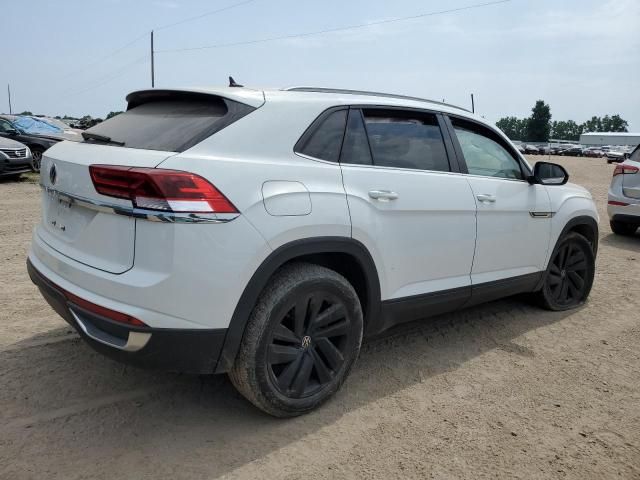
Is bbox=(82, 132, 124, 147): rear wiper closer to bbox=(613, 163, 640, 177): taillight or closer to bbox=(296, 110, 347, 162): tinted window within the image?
bbox=(296, 110, 347, 162): tinted window

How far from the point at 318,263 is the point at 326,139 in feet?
2.29

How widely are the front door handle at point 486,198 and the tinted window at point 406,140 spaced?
326 millimetres

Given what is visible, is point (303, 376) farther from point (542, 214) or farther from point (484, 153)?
point (542, 214)

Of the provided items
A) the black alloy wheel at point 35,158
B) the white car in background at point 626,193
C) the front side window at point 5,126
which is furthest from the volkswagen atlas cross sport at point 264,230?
the front side window at point 5,126

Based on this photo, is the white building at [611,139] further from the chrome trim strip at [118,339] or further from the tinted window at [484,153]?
the chrome trim strip at [118,339]

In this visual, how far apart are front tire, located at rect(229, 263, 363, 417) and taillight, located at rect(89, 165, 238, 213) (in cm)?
54

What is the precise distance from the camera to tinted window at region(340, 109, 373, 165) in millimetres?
3115

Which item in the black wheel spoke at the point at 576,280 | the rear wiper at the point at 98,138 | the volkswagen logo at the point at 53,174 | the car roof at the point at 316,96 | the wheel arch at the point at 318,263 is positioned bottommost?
the black wheel spoke at the point at 576,280

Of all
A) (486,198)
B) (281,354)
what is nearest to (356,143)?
(486,198)

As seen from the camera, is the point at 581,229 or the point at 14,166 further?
the point at 14,166

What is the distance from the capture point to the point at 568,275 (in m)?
5.01

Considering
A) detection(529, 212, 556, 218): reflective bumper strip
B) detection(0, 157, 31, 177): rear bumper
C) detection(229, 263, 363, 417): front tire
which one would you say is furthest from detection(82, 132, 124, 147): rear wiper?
detection(0, 157, 31, 177): rear bumper

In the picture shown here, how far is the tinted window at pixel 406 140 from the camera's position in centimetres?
331

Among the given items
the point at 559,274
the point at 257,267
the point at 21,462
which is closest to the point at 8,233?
the point at 21,462
